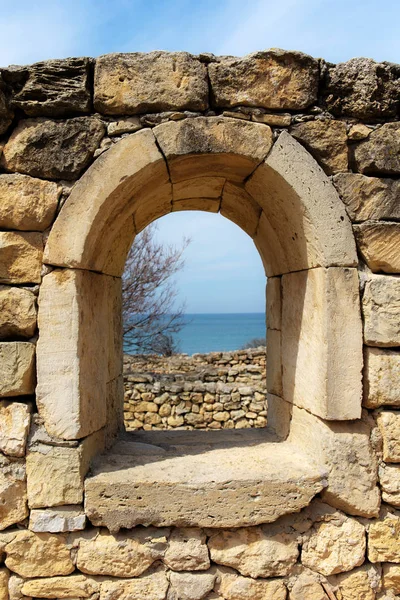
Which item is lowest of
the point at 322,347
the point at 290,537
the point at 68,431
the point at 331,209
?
the point at 290,537

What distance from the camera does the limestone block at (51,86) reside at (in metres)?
2.64

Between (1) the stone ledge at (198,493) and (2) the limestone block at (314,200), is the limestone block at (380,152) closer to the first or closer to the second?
(2) the limestone block at (314,200)

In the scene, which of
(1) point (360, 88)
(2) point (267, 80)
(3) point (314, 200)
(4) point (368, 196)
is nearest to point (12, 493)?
(3) point (314, 200)

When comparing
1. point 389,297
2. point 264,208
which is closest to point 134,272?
point 264,208

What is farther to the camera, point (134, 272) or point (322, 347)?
point (134, 272)

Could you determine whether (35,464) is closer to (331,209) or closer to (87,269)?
(87,269)

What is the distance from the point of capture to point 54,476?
8.49 feet

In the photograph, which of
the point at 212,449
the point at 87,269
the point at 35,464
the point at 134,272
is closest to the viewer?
the point at 35,464

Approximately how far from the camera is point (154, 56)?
268 cm

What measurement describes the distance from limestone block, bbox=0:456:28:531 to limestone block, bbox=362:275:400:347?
7.32ft

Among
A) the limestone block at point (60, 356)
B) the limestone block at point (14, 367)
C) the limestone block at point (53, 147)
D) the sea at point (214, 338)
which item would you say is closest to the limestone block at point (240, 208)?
the limestone block at point (53, 147)

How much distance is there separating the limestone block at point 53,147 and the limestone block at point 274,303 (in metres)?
1.78

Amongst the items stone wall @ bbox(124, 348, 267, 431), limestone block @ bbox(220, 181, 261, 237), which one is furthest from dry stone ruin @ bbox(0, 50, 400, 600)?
stone wall @ bbox(124, 348, 267, 431)

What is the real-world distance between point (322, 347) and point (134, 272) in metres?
9.79
